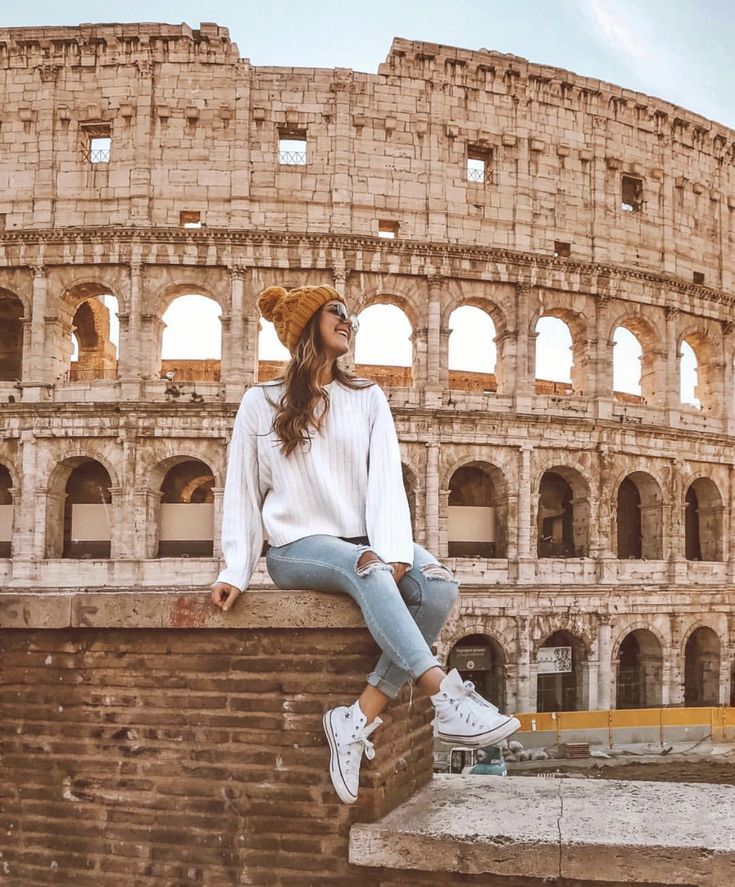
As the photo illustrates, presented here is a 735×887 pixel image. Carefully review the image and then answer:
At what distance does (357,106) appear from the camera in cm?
2070

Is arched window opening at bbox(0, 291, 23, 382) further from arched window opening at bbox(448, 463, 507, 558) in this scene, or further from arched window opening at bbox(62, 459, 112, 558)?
arched window opening at bbox(448, 463, 507, 558)

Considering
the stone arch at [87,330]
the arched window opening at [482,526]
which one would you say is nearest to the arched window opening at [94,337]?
the stone arch at [87,330]

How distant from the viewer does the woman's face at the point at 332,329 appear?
13.4ft

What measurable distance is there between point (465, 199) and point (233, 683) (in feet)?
61.5

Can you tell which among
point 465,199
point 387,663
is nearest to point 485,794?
point 387,663

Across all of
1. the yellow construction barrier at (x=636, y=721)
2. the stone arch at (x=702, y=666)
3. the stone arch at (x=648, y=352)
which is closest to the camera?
the yellow construction barrier at (x=636, y=721)

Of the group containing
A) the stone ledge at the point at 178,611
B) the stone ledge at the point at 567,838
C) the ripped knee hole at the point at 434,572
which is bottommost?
the stone ledge at the point at 567,838

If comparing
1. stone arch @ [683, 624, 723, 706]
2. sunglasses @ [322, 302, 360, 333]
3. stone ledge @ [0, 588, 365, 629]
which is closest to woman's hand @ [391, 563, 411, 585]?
stone ledge @ [0, 588, 365, 629]

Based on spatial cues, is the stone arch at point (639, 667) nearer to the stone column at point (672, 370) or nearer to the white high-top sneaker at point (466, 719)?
the stone column at point (672, 370)

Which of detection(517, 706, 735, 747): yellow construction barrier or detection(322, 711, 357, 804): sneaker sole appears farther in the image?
detection(517, 706, 735, 747): yellow construction barrier

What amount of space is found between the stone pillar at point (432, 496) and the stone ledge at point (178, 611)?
15449 millimetres

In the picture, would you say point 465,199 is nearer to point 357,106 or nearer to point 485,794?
point 357,106

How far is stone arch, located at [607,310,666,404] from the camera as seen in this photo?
72.3ft

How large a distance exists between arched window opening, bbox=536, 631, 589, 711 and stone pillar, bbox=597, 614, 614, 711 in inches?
13.0
